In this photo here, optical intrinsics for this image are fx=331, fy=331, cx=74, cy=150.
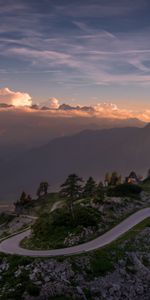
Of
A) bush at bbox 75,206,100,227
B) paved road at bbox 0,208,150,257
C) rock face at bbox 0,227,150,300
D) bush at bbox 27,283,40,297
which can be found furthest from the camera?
bush at bbox 75,206,100,227

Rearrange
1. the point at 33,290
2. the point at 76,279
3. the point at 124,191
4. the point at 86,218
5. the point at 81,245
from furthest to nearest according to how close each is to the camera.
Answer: the point at 124,191
the point at 86,218
the point at 81,245
the point at 76,279
the point at 33,290

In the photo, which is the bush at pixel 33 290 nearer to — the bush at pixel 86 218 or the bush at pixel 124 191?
the bush at pixel 86 218

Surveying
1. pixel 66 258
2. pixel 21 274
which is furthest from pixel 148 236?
pixel 21 274

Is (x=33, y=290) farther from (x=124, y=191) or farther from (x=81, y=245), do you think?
(x=124, y=191)

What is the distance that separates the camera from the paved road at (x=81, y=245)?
42344 millimetres

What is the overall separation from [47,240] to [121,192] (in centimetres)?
3341

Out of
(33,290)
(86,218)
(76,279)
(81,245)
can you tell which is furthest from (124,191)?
(33,290)

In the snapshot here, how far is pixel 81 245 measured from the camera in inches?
1797

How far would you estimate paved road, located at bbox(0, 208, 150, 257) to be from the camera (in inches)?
1667

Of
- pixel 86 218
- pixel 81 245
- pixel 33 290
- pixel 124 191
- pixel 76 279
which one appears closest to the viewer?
pixel 33 290

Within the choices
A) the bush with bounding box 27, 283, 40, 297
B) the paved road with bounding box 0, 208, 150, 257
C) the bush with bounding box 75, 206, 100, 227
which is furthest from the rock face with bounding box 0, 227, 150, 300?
the bush with bounding box 75, 206, 100, 227

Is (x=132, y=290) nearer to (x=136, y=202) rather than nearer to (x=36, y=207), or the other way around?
(x=136, y=202)

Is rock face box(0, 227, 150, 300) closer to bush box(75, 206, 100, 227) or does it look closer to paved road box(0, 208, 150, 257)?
paved road box(0, 208, 150, 257)

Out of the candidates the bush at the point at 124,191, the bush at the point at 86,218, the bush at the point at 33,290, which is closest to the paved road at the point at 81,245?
the bush at the point at 86,218
